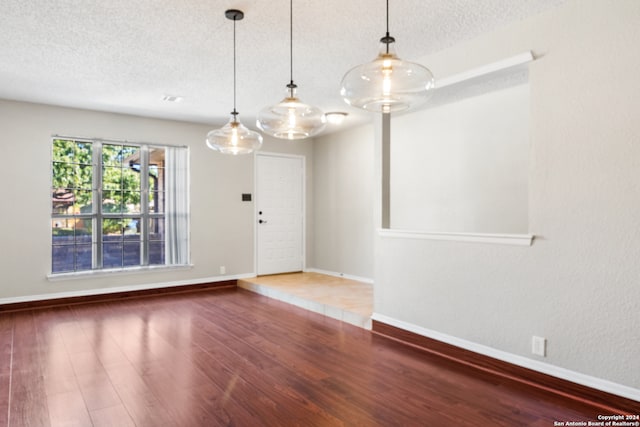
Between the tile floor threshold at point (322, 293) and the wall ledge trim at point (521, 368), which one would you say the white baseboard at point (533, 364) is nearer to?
the wall ledge trim at point (521, 368)

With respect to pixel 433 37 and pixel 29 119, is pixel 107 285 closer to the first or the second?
pixel 29 119

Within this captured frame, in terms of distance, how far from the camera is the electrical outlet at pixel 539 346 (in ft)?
9.11

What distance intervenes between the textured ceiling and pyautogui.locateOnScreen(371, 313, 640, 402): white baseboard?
2407mm

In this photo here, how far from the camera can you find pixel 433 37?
3.26 m

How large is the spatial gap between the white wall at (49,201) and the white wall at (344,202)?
0.74 meters

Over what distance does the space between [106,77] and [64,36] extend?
38.0 inches

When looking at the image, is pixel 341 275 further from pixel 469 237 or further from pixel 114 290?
pixel 469 237

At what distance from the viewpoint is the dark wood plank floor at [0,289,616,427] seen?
238 cm

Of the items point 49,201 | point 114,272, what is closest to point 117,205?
point 49,201

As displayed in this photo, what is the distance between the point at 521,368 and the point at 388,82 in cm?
223

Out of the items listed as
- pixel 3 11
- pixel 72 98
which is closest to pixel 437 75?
pixel 3 11

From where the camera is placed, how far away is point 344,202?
6746 mm

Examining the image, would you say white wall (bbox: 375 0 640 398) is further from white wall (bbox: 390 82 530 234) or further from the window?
the window

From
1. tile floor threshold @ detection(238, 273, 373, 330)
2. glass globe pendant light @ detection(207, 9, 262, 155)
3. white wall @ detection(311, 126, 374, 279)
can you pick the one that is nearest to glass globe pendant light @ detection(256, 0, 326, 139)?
glass globe pendant light @ detection(207, 9, 262, 155)
